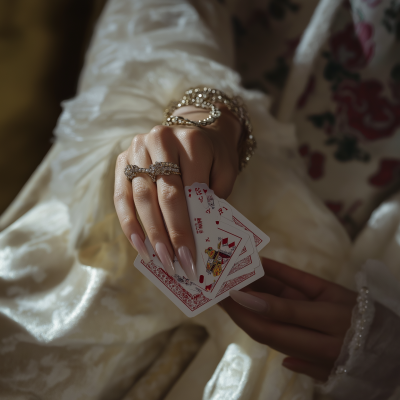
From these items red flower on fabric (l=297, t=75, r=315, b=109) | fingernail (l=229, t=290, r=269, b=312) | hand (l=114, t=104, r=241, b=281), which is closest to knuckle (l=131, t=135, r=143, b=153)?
hand (l=114, t=104, r=241, b=281)

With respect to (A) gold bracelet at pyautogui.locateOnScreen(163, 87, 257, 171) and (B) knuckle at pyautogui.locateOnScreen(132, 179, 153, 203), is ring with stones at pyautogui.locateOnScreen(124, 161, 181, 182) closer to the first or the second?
(B) knuckle at pyautogui.locateOnScreen(132, 179, 153, 203)

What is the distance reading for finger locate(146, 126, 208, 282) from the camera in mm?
465

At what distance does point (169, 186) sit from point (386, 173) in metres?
0.75

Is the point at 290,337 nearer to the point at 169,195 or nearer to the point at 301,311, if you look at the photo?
the point at 301,311

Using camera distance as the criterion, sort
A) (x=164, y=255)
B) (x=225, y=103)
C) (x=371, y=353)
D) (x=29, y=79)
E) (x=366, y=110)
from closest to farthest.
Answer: (x=164, y=255) → (x=371, y=353) → (x=225, y=103) → (x=366, y=110) → (x=29, y=79)

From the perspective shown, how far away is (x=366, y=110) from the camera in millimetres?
950

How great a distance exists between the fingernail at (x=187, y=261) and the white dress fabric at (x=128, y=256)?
21cm

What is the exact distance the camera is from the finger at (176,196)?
18.3 inches

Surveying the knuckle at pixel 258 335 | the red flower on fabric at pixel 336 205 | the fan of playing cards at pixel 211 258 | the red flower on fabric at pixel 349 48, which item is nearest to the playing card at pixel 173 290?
the fan of playing cards at pixel 211 258

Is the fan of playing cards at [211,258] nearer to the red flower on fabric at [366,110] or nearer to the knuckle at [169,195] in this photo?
the knuckle at [169,195]

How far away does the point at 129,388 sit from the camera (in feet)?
2.19

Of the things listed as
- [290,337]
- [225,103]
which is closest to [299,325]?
[290,337]

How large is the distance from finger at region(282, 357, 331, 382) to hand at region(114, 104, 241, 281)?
26cm

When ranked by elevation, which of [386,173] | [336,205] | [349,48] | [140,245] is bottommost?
[336,205]
